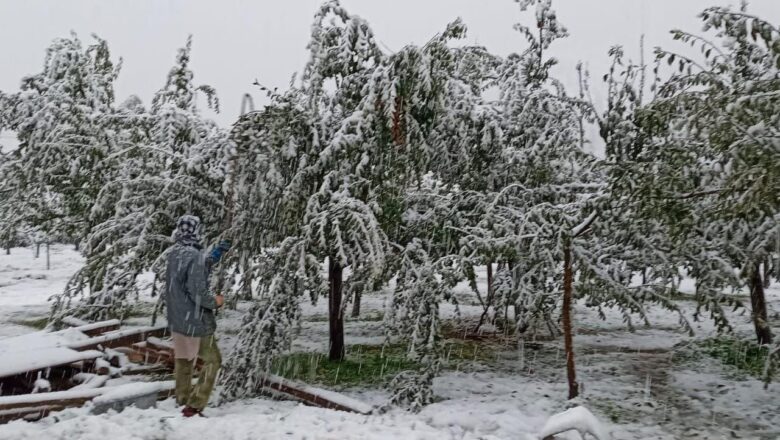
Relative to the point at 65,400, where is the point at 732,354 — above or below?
below

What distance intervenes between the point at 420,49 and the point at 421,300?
3.10 m

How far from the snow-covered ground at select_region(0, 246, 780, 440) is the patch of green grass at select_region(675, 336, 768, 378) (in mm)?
218

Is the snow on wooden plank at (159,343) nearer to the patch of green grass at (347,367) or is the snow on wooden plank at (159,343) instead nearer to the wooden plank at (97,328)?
the wooden plank at (97,328)

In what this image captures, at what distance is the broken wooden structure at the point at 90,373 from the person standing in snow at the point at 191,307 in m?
0.45

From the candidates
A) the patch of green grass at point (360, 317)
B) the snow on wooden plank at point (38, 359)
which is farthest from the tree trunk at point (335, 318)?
the patch of green grass at point (360, 317)

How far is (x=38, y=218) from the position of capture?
11.7 meters

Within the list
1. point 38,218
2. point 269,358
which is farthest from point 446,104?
point 38,218

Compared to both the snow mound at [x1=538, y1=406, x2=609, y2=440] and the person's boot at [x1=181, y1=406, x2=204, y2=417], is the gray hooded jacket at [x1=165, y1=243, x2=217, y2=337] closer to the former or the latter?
the person's boot at [x1=181, y1=406, x2=204, y2=417]

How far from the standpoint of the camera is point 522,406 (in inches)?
262

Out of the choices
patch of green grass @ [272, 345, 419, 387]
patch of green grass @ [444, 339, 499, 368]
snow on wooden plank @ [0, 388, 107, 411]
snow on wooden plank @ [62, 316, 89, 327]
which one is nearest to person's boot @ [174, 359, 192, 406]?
snow on wooden plank @ [0, 388, 107, 411]

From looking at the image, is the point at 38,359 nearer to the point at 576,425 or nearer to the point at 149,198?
the point at 149,198

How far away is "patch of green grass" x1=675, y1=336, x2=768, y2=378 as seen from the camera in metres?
8.62

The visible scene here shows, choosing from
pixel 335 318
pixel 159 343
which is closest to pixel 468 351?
pixel 335 318

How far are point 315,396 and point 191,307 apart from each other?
183cm
